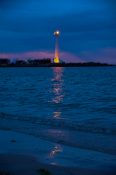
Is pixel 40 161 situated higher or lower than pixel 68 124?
higher

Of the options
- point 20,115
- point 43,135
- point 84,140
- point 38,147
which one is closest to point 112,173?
point 38,147

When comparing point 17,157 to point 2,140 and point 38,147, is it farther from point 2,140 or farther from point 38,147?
point 2,140

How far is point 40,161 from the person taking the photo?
1040 centimetres

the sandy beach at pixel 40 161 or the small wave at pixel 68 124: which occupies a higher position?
the sandy beach at pixel 40 161

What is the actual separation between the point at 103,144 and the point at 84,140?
0.83 m

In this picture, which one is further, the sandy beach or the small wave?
the small wave

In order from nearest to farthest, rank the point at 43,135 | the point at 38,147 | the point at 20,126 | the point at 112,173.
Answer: the point at 112,173
the point at 38,147
the point at 43,135
the point at 20,126

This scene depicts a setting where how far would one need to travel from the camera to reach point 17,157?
10766mm

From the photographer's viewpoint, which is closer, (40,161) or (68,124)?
(40,161)

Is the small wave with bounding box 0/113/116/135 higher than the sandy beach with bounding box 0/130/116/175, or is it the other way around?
the sandy beach with bounding box 0/130/116/175

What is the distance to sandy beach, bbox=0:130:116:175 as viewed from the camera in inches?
372

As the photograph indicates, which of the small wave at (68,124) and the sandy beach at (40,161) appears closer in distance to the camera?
the sandy beach at (40,161)

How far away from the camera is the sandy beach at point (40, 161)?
946 centimetres

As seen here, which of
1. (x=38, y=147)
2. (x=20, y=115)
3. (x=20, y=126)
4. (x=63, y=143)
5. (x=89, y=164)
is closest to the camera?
(x=89, y=164)
